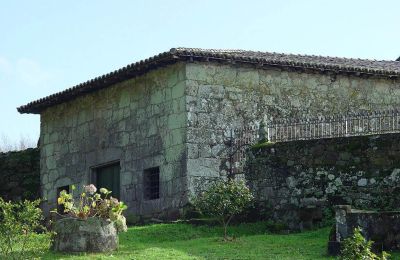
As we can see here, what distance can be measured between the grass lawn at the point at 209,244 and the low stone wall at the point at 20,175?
319 inches

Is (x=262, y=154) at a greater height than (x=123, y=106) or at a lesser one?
lesser

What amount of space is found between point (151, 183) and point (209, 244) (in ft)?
19.7

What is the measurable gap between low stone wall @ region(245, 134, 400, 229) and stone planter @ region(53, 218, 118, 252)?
14.6 feet

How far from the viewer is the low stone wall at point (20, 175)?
83.4ft

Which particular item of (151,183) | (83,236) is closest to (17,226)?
(83,236)

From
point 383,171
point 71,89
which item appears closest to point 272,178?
point 383,171

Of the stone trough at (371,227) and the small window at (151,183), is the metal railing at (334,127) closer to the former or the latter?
the small window at (151,183)

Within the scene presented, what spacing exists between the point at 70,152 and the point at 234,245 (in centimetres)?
1011

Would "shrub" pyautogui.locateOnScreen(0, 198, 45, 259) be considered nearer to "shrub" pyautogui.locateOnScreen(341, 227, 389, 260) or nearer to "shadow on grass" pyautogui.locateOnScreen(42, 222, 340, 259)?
"shadow on grass" pyautogui.locateOnScreen(42, 222, 340, 259)

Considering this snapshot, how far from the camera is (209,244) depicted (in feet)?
50.7

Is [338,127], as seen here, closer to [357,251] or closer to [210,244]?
[210,244]

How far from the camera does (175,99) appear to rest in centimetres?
2048

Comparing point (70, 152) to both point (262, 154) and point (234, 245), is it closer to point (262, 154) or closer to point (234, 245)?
point (262, 154)

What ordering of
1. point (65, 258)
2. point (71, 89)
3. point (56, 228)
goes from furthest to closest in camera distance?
point (71, 89) < point (56, 228) < point (65, 258)
